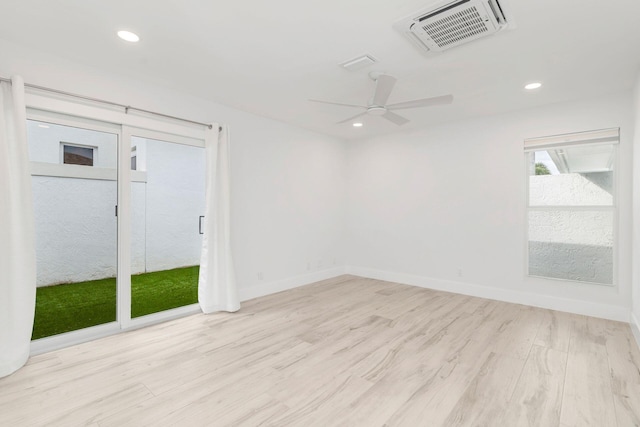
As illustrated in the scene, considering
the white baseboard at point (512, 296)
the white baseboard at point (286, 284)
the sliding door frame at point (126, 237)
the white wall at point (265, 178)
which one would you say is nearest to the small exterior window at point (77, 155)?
the sliding door frame at point (126, 237)

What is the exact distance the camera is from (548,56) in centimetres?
269

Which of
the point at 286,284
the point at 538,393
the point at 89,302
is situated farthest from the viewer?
the point at 286,284

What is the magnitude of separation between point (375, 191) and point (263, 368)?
3.90 metres

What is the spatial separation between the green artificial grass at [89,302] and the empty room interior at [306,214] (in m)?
0.03

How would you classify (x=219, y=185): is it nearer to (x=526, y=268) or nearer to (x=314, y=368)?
(x=314, y=368)

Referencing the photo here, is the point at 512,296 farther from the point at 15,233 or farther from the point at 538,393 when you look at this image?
the point at 15,233

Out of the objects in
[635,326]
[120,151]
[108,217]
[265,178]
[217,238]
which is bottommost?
[635,326]

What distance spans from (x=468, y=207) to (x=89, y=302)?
5149mm

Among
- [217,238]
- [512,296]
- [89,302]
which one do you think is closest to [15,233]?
[89,302]

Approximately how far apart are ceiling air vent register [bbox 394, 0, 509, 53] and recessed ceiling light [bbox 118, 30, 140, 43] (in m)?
2.05

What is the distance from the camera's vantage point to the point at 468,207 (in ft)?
15.1

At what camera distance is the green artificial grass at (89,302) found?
3.05 metres

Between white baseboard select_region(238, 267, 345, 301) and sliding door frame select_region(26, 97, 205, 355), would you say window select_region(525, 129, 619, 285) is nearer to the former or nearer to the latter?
white baseboard select_region(238, 267, 345, 301)

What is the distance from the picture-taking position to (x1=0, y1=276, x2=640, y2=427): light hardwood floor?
189 cm
